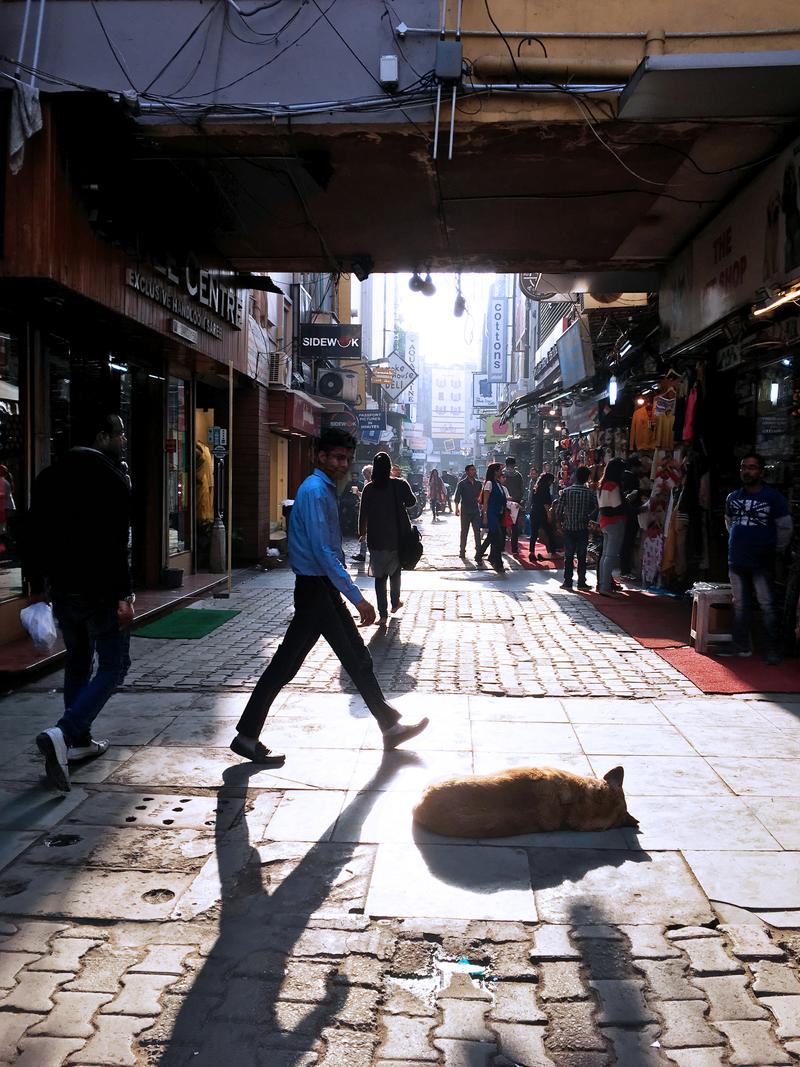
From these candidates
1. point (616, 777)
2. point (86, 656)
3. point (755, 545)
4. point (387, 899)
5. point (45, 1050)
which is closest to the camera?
point (45, 1050)

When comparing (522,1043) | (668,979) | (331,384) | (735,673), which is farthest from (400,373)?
(522,1043)

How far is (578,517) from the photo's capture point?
13.4 m

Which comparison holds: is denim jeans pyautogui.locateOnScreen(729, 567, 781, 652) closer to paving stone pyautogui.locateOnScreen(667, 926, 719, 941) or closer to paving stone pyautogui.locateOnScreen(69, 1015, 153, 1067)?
paving stone pyautogui.locateOnScreen(667, 926, 719, 941)

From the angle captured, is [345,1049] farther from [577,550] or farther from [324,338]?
[324,338]

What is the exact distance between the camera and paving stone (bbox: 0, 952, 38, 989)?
295 cm

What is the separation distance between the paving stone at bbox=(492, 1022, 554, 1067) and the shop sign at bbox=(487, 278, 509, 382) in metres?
50.9

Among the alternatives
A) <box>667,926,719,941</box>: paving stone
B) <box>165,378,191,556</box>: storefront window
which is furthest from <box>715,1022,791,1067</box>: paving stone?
<box>165,378,191,556</box>: storefront window

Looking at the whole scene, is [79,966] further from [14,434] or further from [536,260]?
[536,260]

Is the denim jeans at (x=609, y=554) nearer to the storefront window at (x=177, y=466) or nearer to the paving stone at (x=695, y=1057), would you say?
the storefront window at (x=177, y=466)

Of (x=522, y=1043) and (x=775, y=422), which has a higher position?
(x=775, y=422)

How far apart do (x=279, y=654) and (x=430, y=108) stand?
4.91m

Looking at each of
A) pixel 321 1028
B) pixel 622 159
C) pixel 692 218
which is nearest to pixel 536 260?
pixel 692 218

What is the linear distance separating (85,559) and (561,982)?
3308 mm

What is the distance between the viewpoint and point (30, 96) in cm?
716
